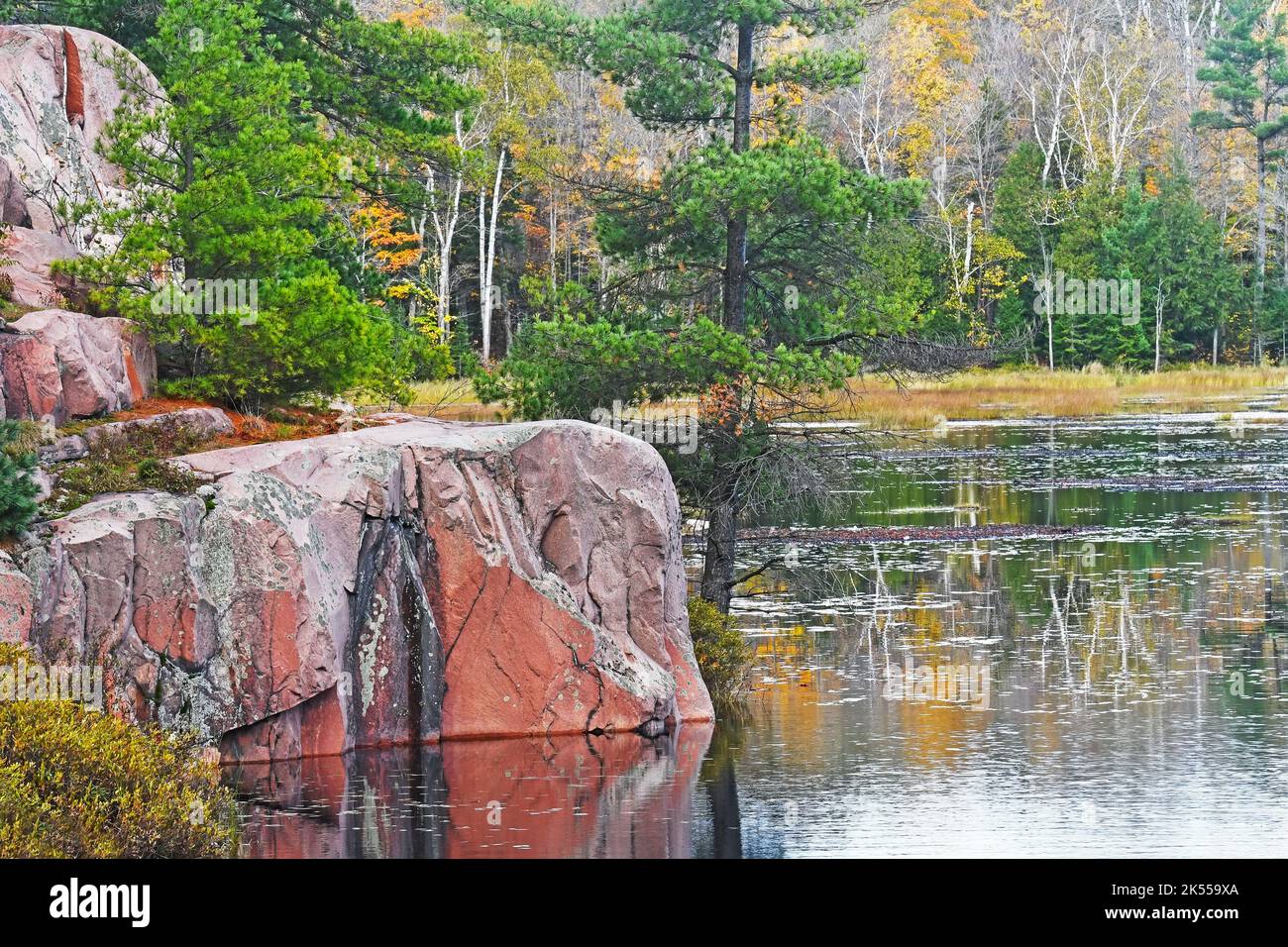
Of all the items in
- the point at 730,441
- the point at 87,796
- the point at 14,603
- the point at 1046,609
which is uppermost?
the point at 730,441

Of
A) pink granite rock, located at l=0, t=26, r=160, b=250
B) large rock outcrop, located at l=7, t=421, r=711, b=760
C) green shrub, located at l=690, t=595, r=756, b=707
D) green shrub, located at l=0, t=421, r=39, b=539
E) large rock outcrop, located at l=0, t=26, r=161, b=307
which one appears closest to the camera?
green shrub, located at l=0, t=421, r=39, b=539

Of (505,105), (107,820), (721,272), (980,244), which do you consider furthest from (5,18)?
(980,244)

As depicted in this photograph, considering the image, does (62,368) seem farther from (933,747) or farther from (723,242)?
(723,242)

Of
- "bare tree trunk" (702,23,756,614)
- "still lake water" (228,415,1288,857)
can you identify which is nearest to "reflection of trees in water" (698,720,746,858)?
"still lake water" (228,415,1288,857)

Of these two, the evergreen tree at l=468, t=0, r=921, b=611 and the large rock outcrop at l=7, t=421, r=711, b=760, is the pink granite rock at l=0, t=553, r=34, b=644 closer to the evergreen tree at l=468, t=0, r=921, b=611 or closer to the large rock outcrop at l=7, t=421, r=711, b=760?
the large rock outcrop at l=7, t=421, r=711, b=760

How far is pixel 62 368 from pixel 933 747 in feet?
30.8

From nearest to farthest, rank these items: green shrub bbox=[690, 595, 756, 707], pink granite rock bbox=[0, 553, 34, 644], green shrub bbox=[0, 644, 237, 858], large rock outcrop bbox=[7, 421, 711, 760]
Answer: green shrub bbox=[0, 644, 237, 858] < pink granite rock bbox=[0, 553, 34, 644] < large rock outcrop bbox=[7, 421, 711, 760] < green shrub bbox=[690, 595, 756, 707]

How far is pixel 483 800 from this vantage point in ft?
50.6

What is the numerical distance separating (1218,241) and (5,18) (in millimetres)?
53683

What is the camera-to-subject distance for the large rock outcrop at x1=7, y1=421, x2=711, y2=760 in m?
15.9

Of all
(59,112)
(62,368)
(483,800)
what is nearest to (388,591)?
(483,800)

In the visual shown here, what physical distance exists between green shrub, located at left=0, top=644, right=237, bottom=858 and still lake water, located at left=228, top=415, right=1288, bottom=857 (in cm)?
165

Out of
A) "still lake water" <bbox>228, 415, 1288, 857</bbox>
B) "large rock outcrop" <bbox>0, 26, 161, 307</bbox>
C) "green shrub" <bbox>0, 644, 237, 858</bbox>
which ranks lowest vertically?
"still lake water" <bbox>228, 415, 1288, 857</bbox>

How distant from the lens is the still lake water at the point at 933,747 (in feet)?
46.3
